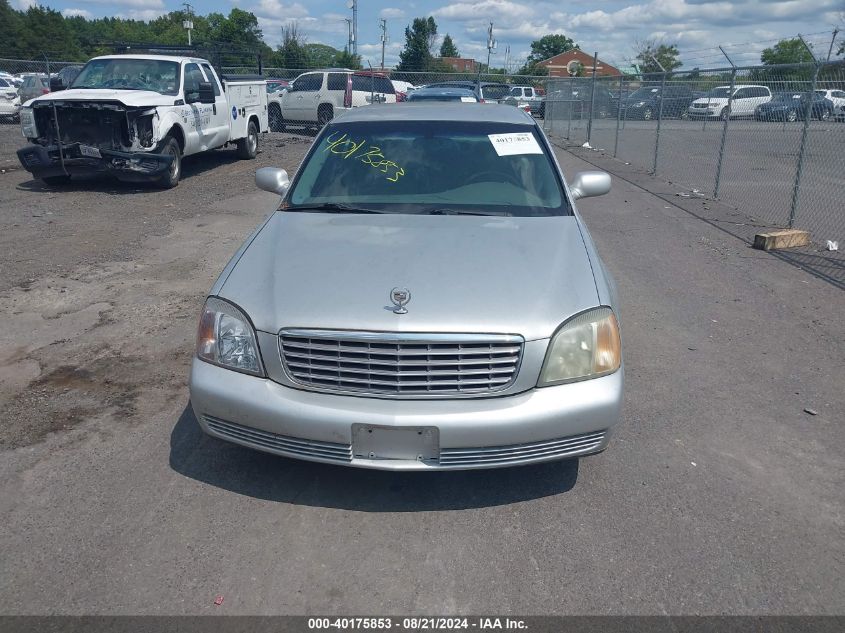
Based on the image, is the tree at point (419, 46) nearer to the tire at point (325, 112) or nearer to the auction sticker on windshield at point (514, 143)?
the tire at point (325, 112)

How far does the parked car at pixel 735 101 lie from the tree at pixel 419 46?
43.6 meters

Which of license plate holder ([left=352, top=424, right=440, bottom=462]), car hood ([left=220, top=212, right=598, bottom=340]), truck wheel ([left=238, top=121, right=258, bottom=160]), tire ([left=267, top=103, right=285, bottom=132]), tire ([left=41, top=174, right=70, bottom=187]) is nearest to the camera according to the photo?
license plate holder ([left=352, top=424, right=440, bottom=462])

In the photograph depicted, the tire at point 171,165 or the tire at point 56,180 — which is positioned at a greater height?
the tire at point 171,165

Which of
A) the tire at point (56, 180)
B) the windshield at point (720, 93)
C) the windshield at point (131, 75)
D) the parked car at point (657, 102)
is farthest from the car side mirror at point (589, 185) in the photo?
the parked car at point (657, 102)

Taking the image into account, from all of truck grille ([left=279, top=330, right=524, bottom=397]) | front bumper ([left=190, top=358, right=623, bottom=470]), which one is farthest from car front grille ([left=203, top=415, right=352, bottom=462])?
truck grille ([left=279, top=330, right=524, bottom=397])

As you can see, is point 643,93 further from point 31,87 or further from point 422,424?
point 31,87

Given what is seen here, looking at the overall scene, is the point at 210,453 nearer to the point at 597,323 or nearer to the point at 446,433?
the point at 446,433

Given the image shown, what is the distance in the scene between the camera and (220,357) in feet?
11.5

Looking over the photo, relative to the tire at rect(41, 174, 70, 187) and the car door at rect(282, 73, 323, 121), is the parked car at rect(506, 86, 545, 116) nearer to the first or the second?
the car door at rect(282, 73, 323, 121)

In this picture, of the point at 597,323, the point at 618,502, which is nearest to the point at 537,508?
the point at 618,502

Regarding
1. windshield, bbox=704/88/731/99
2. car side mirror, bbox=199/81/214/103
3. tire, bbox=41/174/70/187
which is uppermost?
windshield, bbox=704/88/731/99

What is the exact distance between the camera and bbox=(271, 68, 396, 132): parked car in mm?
22234

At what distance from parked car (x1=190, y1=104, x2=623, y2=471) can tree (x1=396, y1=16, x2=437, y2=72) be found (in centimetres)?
5356

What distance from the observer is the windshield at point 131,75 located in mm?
12695
